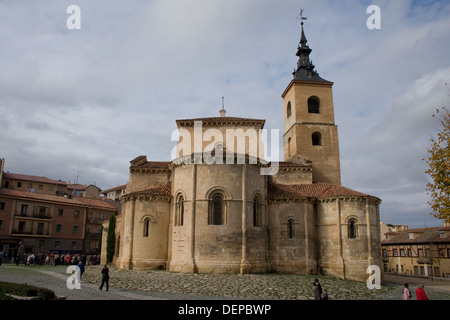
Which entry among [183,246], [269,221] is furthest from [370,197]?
[183,246]

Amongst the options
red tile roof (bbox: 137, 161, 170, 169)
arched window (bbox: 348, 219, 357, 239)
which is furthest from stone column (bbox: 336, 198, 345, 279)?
red tile roof (bbox: 137, 161, 170, 169)

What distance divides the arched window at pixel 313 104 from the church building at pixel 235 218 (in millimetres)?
10501

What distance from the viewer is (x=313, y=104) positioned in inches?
1422

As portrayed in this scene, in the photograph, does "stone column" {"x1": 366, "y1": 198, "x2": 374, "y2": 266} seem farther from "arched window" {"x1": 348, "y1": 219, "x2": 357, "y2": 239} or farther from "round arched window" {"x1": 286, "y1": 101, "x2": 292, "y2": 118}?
"round arched window" {"x1": 286, "y1": 101, "x2": 292, "y2": 118}

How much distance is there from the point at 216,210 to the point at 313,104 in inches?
749

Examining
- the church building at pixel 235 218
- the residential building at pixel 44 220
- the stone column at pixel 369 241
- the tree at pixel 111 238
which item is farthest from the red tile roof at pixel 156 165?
the residential building at pixel 44 220

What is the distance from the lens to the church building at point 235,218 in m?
21.9

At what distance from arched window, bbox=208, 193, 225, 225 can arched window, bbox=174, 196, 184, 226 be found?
2.20 m

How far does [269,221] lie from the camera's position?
24.8 metres

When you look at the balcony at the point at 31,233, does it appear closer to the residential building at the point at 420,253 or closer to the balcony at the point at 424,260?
the residential building at the point at 420,253

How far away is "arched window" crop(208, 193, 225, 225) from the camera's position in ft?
72.8

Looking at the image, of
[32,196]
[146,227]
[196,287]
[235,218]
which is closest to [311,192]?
[235,218]

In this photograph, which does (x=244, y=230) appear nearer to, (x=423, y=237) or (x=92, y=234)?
(x=92, y=234)

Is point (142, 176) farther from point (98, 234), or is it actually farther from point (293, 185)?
point (98, 234)
